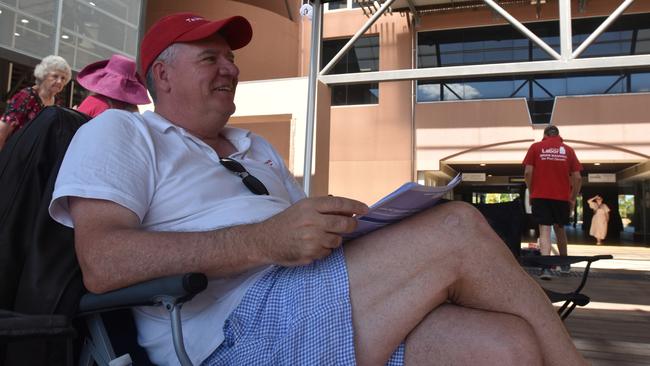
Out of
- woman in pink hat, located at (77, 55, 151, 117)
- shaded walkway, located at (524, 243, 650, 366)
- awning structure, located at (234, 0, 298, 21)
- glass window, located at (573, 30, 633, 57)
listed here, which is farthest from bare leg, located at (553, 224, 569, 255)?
awning structure, located at (234, 0, 298, 21)

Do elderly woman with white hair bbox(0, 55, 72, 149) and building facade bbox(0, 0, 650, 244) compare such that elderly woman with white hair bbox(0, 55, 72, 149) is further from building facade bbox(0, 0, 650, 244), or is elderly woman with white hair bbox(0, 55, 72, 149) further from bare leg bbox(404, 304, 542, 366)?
building facade bbox(0, 0, 650, 244)

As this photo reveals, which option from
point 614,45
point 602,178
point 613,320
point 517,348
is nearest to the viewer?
point 517,348

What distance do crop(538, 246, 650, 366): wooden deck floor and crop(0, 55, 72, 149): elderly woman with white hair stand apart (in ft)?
11.2

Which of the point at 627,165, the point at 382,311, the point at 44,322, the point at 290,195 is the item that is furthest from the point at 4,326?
the point at 627,165

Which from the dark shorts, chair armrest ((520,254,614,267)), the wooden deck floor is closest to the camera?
chair armrest ((520,254,614,267))

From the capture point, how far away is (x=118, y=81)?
2604mm

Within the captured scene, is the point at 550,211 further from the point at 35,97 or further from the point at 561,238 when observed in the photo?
the point at 35,97

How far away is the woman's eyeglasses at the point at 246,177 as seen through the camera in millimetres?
1437

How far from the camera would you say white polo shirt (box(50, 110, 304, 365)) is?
1127mm

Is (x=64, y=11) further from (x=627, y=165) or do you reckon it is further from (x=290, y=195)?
(x=627, y=165)

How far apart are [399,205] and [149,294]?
525 mm

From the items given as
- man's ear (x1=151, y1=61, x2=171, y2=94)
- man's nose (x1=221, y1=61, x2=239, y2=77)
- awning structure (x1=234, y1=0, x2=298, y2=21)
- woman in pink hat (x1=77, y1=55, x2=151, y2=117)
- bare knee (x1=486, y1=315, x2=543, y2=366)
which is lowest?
bare knee (x1=486, y1=315, x2=543, y2=366)

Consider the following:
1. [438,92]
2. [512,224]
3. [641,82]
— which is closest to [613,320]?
[512,224]

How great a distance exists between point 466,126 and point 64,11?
1056 centimetres
